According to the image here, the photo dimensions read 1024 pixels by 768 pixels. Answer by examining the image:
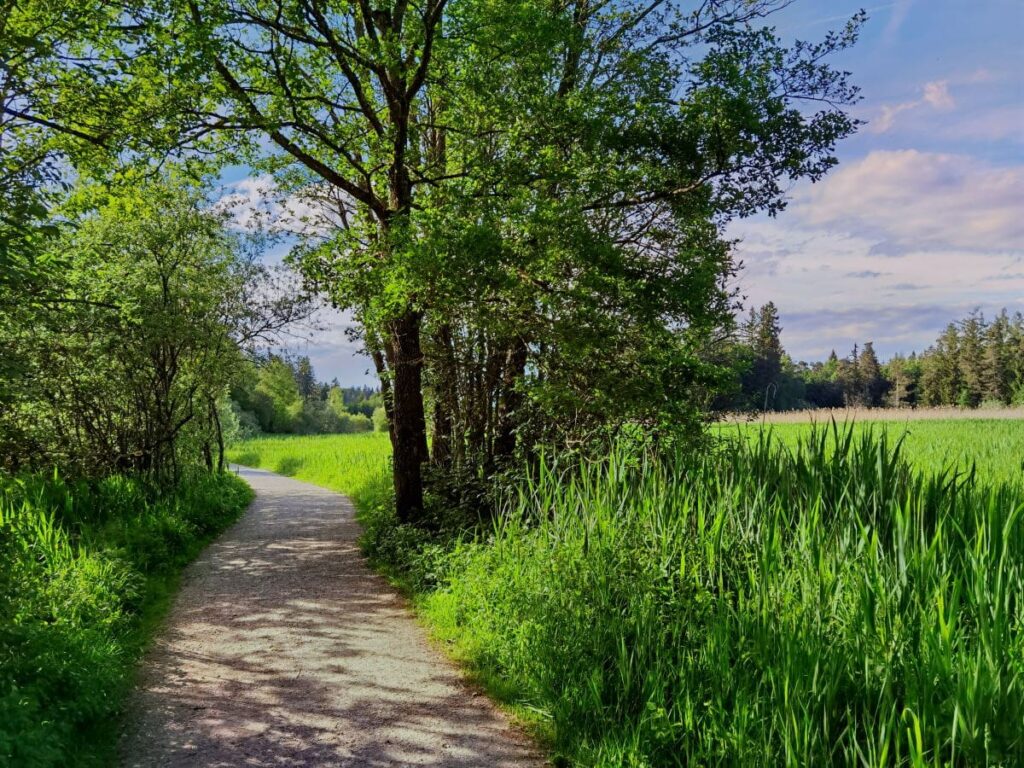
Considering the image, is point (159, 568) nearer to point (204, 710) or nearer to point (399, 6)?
point (204, 710)

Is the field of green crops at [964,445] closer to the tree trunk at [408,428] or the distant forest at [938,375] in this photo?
the tree trunk at [408,428]

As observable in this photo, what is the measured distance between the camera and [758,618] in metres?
3.72

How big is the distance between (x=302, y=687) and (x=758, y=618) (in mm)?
3251

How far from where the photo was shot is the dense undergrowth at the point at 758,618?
290 centimetres

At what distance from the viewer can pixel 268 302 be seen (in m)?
14.4

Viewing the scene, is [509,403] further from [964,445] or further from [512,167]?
[964,445]

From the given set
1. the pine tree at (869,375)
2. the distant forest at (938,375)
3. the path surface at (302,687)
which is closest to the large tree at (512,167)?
the path surface at (302,687)

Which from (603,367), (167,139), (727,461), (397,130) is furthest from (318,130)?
(727,461)

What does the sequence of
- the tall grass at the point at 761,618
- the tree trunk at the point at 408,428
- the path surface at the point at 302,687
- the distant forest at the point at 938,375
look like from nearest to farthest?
1. the tall grass at the point at 761,618
2. the path surface at the point at 302,687
3. the tree trunk at the point at 408,428
4. the distant forest at the point at 938,375

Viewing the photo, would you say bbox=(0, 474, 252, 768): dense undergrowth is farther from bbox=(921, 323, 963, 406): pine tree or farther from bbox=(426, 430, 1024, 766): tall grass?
bbox=(921, 323, 963, 406): pine tree

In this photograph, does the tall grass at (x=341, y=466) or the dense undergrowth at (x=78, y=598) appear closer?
the dense undergrowth at (x=78, y=598)

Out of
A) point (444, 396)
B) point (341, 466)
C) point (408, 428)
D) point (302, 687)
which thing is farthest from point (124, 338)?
point (341, 466)

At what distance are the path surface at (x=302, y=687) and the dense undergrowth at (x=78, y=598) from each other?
10.7 inches

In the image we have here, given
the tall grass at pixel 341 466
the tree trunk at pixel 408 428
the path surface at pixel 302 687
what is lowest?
the path surface at pixel 302 687
